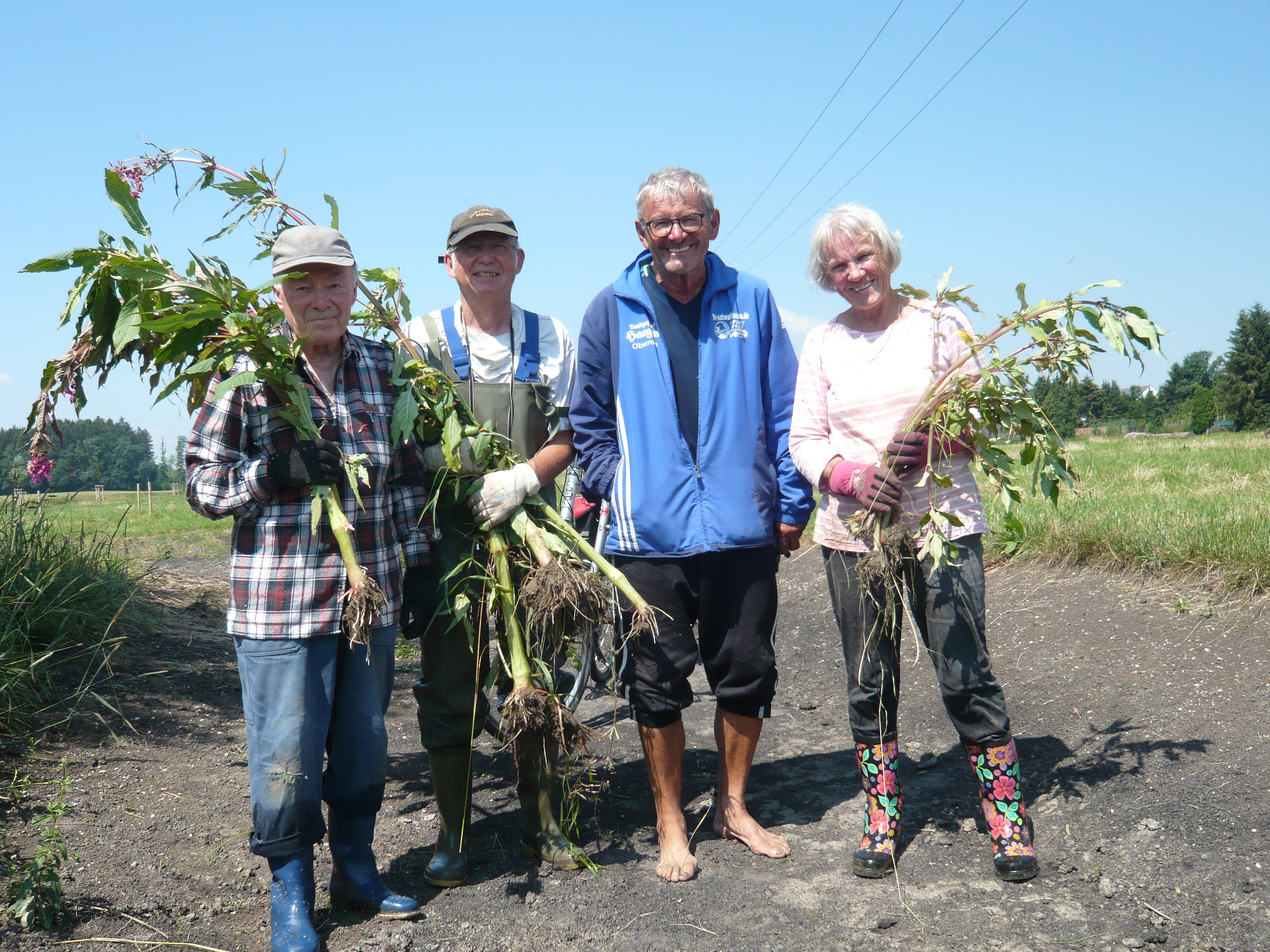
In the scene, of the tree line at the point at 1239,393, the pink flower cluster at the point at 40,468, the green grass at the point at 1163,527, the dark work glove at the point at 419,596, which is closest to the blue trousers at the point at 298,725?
the dark work glove at the point at 419,596

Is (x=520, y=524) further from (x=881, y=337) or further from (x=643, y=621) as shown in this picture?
(x=881, y=337)

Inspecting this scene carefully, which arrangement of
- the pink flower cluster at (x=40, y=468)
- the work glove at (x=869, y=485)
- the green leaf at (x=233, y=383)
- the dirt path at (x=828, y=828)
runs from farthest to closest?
the pink flower cluster at (x=40, y=468) → the work glove at (x=869, y=485) → the dirt path at (x=828, y=828) → the green leaf at (x=233, y=383)

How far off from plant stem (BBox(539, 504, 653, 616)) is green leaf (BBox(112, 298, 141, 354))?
1.36 meters

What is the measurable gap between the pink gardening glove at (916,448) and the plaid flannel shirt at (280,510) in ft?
5.45

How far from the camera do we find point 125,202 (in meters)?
2.72

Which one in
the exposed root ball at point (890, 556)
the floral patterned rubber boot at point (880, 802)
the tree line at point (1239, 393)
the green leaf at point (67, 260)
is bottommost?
the floral patterned rubber boot at point (880, 802)

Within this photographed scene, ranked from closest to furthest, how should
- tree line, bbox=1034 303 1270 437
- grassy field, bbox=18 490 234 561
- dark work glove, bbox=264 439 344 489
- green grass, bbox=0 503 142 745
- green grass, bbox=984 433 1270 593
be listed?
dark work glove, bbox=264 439 344 489 < green grass, bbox=0 503 142 745 < green grass, bbox=984 433 1270 593 < grassy field, bbox=18 490 234 561 < tree line, bbox=1034 303 1270 437

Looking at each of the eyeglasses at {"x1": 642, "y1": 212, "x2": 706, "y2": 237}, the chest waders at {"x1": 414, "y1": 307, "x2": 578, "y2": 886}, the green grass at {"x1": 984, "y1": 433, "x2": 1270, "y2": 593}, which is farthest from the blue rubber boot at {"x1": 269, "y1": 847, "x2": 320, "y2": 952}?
the green grass at {"x1": 984, "y1": 433, "x2": 1270, "y2": 593}

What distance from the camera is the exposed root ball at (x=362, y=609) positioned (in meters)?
2.60

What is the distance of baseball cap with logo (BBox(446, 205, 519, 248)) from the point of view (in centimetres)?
308

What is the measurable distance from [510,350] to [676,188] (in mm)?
817

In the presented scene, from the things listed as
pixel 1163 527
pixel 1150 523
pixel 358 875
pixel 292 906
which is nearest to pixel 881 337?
pixel 358 875

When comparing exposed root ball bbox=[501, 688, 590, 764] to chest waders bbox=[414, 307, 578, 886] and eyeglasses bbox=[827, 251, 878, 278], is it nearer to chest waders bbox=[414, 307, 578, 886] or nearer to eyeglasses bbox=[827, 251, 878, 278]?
chest waders bbox=[414, 307, 578, 886]

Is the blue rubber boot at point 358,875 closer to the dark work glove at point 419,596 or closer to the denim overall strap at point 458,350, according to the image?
the dark work glove at point 419,596
